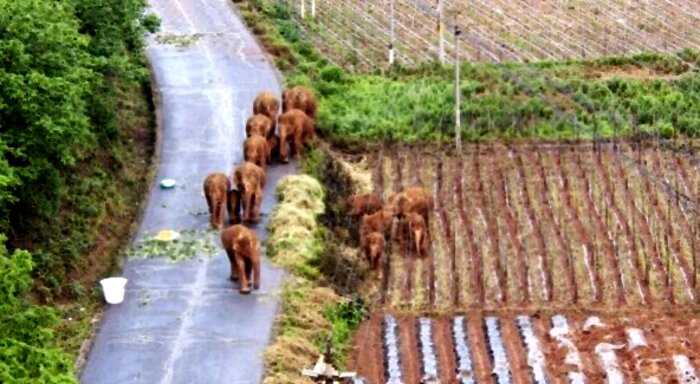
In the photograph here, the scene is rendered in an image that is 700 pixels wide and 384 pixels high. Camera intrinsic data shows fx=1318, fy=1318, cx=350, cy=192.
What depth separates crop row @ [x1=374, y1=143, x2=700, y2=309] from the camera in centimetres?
2419

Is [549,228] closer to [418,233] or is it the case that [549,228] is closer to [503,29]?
[418,233]

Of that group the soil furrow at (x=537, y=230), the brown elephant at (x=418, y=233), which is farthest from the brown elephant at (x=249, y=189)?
the soil furrow at (x=537, y=230)

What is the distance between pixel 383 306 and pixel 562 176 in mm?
7239

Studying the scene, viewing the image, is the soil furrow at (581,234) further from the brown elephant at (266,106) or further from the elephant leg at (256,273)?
the brown elephant at (266,106)

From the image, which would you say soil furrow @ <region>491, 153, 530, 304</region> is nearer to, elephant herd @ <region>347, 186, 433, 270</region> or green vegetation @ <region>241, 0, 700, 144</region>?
elephant herd @ <region>347, 186, 433, 270</region>

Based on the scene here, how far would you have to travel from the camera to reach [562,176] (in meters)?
29.3

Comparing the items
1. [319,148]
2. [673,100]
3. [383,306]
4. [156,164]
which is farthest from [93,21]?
[673,100]

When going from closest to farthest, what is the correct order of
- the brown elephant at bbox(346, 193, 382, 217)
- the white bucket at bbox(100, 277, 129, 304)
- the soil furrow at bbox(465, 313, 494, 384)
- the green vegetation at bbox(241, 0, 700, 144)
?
the soil furrow at bbox(465, 313, 494, 384) < the white bucket at bbox(100, 277, 129, 304) < the brown elephant at bbox(346, 193, 382, 217) < the green vegetation at bbox(241, 0, 700, 144)

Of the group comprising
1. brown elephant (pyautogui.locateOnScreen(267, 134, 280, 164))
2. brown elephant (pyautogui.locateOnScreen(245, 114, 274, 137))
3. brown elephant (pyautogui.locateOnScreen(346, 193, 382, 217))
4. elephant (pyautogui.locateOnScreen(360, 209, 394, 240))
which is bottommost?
elephant (pyautogui.locateOnScreen(360, 209, 394, 240))

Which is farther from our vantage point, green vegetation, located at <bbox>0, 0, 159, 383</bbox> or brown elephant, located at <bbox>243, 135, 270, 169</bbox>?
brown elephant, located at <bbox>243, 135, 270, 169</bbox>

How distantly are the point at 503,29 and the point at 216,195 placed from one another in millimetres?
18913

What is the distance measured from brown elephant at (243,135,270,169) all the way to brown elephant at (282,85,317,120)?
2882 millimetres

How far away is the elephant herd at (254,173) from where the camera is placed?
23.3 m

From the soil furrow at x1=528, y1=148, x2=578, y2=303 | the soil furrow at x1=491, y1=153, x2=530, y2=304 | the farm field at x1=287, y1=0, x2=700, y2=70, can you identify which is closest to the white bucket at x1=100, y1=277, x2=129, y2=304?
the soil furrow at x1=491, y1=153, x2=530, y2=304
